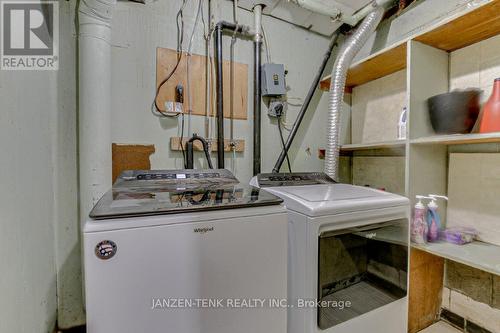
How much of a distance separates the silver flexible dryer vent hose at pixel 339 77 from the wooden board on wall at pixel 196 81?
0.66 m

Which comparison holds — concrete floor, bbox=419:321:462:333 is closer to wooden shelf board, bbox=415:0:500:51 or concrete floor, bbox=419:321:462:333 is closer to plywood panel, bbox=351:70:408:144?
plywood panel, bbox=351:70:408:144

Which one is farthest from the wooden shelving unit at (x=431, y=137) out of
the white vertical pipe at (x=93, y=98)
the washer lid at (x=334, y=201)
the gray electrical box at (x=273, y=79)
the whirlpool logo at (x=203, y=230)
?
the white vertical pipe at (x=93, y=98)

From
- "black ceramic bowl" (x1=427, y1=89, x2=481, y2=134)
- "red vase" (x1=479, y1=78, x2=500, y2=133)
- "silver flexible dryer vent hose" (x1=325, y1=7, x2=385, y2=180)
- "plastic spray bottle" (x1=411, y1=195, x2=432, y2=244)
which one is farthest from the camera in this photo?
"silver flexible dryer vent hose" (x1=325, y1=7, x2=385, y2=180)

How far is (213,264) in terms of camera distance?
868mm

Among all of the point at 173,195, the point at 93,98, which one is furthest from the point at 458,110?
the point at 93,98

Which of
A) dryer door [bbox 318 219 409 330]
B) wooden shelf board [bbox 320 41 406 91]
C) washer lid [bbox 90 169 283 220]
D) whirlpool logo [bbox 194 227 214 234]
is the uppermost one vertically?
wooden shelf board [bbox 320 41 406 91]

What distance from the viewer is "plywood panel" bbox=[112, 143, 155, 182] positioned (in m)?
1.55

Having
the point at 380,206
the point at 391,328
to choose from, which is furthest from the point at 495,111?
the point at 391,328

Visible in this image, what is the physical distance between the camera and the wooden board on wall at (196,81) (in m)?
1.65

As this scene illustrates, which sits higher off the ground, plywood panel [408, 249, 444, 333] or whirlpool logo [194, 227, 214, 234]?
whirlpool logo [194, 227, 214, 234]

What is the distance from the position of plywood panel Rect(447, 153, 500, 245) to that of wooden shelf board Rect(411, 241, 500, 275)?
0.11 m

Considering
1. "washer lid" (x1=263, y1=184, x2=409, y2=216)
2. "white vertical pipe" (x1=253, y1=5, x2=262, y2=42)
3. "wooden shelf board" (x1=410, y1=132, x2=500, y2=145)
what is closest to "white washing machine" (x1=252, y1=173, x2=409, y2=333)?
"washer lid" (x1=263, y1=184, x2=409, y2=216)

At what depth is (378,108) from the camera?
2.05 meters

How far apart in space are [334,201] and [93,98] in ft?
4.47
